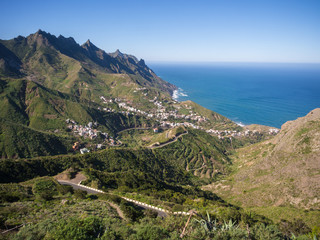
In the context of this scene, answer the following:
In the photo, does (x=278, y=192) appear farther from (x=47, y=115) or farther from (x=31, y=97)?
(x=31, y=97)

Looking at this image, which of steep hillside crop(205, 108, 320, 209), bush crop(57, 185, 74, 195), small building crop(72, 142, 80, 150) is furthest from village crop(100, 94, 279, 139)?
bush crop(57, 185, 74, 195)

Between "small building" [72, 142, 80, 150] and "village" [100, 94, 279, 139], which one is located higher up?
"village" [100, 94, 279, 139]

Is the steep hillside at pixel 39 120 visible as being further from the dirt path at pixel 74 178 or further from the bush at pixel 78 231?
the bush at pixel 78 231

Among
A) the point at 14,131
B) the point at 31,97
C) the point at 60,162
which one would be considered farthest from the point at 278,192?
the point at 31,97

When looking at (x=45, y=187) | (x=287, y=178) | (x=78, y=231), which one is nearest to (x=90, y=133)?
(x=45, y=187)

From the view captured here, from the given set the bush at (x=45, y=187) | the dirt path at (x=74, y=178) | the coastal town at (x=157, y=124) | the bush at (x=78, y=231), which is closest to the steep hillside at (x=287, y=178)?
the bush at (x=78, y=231)

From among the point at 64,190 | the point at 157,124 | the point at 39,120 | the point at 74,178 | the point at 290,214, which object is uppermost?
the point at 290,214

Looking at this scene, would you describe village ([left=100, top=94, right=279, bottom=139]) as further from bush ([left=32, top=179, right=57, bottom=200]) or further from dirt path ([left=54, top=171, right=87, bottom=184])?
bush ([left=32, top=179, right=57, bottom=200])

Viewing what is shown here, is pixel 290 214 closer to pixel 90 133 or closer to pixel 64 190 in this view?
pixel 64 190
